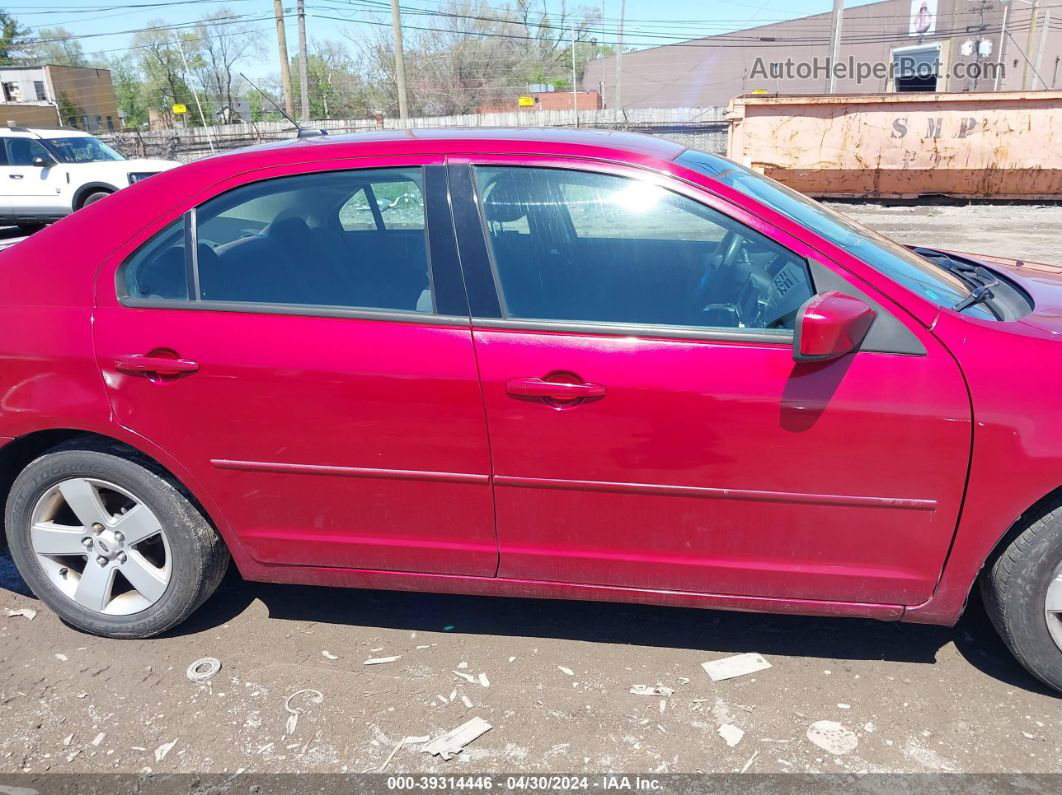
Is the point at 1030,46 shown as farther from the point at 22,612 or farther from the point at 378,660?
the point at 22,612

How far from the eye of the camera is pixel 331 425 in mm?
2707

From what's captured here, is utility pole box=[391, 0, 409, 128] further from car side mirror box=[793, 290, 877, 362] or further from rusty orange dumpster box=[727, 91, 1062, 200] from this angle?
car side mirror box=[793, 290, 877, 362]

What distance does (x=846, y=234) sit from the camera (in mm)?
2898

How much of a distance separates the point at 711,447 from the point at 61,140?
16.3 metres

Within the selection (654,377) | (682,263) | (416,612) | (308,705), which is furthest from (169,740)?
(682,263)

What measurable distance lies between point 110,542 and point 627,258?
Answer: 2.08 metres

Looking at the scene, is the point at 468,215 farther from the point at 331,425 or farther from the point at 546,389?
the point at 331,425

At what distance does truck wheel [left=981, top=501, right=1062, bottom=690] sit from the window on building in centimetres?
4559

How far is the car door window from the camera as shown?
Answer: 276 centimetres

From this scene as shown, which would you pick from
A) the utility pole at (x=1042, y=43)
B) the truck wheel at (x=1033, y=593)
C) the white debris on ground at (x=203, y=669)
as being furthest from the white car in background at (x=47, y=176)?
the utility pole at (x=1042, y=43)

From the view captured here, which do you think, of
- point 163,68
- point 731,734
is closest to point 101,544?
point 731,734

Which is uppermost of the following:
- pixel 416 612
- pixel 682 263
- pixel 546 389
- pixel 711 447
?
pixel 682 263

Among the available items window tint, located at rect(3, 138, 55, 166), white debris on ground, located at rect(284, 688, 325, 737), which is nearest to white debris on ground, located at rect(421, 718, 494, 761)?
white debris on ground, located at rect(284, 688, 325, 737)

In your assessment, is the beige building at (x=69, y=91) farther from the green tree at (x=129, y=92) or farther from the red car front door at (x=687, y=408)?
the red car front door at (x=687, y=408)
